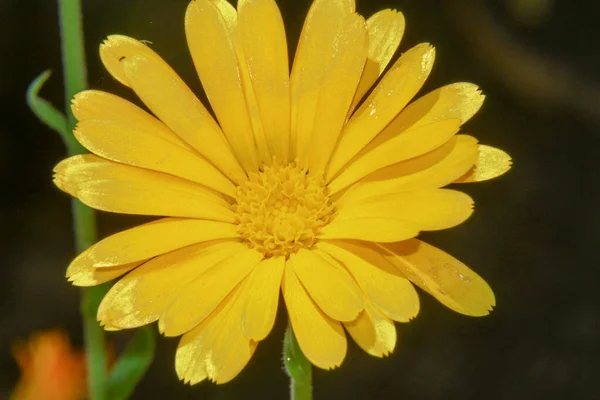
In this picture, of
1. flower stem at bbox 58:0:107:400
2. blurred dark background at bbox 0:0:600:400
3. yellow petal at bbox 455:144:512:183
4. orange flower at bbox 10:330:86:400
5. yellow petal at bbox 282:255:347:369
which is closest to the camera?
yellow petal at bbox 282:255:347:369

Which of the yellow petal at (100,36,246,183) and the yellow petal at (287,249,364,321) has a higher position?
the yellow petal at (100,36,246,183)

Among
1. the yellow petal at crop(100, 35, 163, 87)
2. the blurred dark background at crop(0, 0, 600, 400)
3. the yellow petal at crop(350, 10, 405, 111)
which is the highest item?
the yellow petal at crop(100, 35, 163, 87)

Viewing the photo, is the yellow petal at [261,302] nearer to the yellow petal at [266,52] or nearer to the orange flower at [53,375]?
the yellow petal at [266,52]

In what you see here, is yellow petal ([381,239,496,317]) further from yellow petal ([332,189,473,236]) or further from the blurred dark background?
the blurred dark background

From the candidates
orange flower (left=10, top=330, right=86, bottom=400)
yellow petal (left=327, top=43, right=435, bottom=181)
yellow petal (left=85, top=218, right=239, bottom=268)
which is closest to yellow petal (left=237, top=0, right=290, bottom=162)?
yellow petal (left=327, top=43, right=435, bottom=181)

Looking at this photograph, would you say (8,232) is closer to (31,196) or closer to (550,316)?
(31,196)

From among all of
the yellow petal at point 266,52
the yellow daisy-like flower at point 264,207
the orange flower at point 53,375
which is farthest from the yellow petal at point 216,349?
the orange flower at point 53,375

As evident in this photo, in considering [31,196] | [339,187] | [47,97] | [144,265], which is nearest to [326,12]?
[339,187]

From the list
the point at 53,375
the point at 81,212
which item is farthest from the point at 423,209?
the point at 53,375
